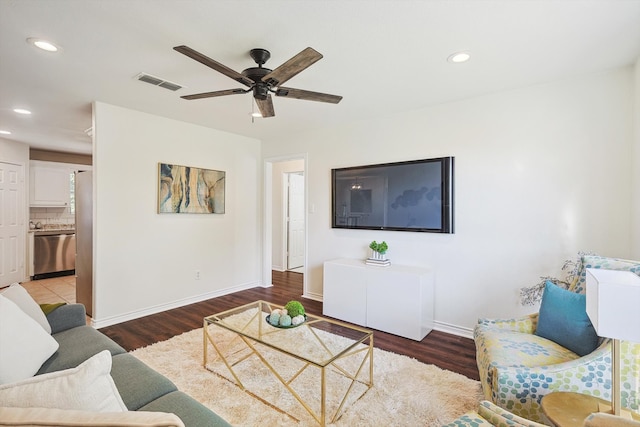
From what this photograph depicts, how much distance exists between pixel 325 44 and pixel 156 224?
3.04 metres

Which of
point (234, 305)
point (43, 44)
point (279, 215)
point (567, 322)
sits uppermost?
point (43, 44)

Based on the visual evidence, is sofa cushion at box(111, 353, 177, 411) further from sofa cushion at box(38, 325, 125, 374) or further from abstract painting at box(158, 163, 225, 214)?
abstract painting at box(158, 163, 225, 214)

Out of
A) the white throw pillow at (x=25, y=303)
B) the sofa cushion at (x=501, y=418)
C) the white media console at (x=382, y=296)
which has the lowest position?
the white media console at (x=382, y=296)

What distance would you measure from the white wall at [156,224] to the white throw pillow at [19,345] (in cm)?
197

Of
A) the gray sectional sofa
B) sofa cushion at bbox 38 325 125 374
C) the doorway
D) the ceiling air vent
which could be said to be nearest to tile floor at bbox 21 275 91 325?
the gray sectional sofa

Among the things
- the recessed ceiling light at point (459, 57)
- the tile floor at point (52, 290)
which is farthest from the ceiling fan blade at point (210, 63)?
the tile floor at point (52, 290)

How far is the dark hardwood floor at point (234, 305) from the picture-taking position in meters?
2.65

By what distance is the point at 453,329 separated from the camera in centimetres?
323

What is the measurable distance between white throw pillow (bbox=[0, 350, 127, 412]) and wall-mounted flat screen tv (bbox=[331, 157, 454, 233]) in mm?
3083

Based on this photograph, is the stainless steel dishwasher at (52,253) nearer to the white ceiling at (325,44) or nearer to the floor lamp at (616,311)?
the white ceiling at (325,44)

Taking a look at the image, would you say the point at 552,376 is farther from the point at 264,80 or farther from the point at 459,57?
the point at 264,80

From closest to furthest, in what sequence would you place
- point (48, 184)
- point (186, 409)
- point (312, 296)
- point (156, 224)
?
point (186, 409) < point (156, 224) < point (312, 296) < point (48, 184)

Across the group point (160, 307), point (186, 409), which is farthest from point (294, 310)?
point (160, 307)

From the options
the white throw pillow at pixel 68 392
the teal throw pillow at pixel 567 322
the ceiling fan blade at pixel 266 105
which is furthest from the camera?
the ceiling fan blade at pixel 266 105
